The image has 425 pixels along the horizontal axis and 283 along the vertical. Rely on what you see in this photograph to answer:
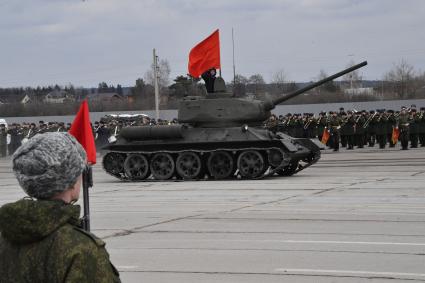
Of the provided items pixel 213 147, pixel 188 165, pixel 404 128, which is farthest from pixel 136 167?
pixel 404 128

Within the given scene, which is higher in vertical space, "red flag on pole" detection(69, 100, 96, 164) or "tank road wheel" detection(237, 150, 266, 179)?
"red flag on pole" detection(69, 100, 96, 164)

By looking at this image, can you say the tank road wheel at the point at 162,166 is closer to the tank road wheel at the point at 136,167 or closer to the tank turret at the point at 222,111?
the tank road wheel at the point at 136,167

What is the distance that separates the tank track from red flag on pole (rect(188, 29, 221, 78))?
311cm

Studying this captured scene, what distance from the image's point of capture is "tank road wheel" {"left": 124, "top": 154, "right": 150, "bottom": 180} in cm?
2484

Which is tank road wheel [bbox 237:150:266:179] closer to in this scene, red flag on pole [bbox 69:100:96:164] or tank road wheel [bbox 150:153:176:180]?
tank road wheel [bbox 150:153:176:180]

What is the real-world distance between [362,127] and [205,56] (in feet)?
51.7

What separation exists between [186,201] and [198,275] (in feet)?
27.5

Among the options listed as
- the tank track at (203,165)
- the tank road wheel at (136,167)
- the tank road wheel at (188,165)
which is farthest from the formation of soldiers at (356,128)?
the tank road wheel at (188,165)

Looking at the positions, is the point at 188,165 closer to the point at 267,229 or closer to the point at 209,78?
the point at 209,78

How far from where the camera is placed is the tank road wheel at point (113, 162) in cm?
2533

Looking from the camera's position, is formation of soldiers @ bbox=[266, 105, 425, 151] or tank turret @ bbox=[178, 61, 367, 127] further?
formation of soldiers @ bbox=[266, 105, 425, 151]

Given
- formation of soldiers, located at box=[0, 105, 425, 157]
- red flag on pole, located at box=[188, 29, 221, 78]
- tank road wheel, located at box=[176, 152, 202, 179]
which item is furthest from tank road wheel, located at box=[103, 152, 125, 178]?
formation of soldiers, located at box=[0, 105, 425, 157]

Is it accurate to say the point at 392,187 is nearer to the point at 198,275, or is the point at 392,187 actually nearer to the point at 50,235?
the point at 198,275

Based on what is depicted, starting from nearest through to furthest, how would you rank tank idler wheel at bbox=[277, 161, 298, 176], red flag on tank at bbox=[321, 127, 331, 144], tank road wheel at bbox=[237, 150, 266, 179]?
1. tank road wheel at bbox=[237, 150, 266, 179]
2. tank idler wheel at bbox=[277, 161, 298, 176]
3. red flag on tank at bbox=[321, 127, 331, 144]
